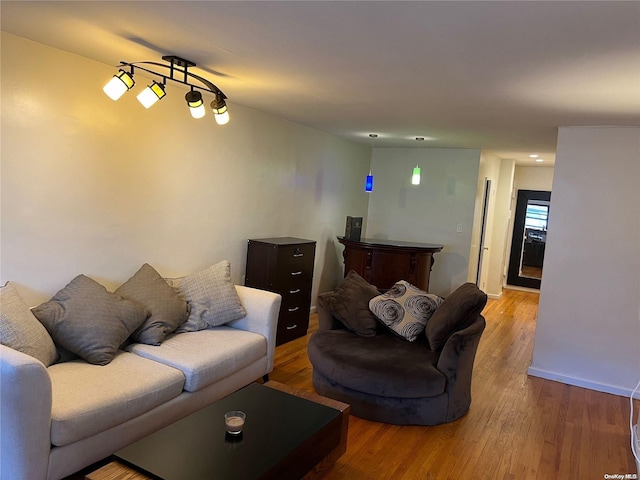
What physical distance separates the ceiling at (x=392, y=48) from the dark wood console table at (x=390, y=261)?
6.65 ft

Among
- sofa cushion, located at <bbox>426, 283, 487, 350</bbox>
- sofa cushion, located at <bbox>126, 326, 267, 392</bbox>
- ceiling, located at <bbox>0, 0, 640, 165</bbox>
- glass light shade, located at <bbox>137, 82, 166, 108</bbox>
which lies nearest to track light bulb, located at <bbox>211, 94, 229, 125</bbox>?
ceiling, located at <bbox>0, 0, 640, 165</bbox>

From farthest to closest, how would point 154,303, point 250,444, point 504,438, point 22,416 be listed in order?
point 154,303, point 504,438, point 250,444, point 22,416

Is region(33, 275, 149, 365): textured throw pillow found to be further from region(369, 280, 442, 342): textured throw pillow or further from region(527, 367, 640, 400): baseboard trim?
region(527, 367, 640, 400): baseboard trim

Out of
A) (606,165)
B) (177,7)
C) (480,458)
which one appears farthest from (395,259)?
(177,7)

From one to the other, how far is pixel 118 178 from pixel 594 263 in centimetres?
392

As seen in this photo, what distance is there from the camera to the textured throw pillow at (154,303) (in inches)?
126

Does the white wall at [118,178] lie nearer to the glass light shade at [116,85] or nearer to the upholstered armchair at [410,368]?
the glass light shade at [116,85]

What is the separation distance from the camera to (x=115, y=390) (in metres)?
2.49

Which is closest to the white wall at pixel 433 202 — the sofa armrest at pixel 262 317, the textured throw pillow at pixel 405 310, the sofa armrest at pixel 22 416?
the textured throw pillow at pixel 405 310

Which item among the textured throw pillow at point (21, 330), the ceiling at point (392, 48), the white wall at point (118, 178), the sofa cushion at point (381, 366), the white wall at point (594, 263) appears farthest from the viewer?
the white wall at point (594, 263)

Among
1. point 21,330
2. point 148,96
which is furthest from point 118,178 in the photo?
point 21,330

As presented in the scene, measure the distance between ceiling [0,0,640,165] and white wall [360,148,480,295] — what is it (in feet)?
8.05

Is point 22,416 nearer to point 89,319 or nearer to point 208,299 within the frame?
point 89,319

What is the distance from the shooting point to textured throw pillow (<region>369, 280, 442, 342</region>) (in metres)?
3.70
